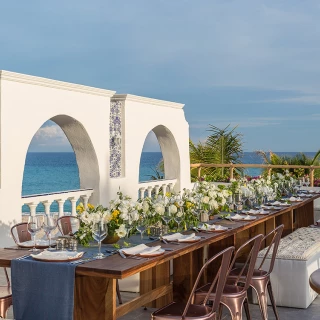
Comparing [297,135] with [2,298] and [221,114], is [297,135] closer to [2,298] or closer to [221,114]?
[221,114]

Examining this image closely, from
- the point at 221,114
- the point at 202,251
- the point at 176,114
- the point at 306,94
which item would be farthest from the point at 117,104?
the point at 221,114

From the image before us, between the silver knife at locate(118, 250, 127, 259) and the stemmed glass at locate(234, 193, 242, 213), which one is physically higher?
the stemmed glass at locate(234, 193, 242, 213)

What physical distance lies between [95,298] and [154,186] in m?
6.28

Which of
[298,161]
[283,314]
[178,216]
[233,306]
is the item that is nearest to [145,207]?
[178,216]

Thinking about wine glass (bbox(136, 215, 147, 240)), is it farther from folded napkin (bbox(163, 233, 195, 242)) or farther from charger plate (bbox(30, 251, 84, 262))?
charger plate (bbox(30, 251, 84, 262))

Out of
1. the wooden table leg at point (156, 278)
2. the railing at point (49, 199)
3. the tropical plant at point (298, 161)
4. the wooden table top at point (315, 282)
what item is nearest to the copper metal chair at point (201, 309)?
the wooden table top at point (315, 282)

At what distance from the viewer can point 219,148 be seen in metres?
15.0

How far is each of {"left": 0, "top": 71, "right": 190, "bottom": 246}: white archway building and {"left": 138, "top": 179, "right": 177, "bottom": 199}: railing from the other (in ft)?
0.21

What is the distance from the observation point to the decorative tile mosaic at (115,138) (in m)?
9.07

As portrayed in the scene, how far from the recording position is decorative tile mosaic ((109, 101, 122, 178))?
907 cm

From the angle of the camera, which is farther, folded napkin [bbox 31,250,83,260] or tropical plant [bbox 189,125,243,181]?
tropical plant [bbox 189,125,243,181]

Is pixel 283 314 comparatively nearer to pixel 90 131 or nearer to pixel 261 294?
pixel 261 294

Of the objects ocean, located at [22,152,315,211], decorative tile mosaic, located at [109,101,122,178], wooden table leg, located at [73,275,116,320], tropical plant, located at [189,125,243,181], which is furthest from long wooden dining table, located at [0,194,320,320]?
ocean, located at [22,152,315,211]

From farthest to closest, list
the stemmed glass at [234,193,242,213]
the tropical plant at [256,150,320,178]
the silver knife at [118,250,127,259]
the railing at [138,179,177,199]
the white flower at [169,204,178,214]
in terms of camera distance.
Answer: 1. the tropical plant at [256,150,320,178]
2. the railing at [138,179,177,199]
3. the stemmed glass at [234,193,242,213]
4. the white flower at [169,204,178,214]
5. the silver knife at [118,250,127,259]
